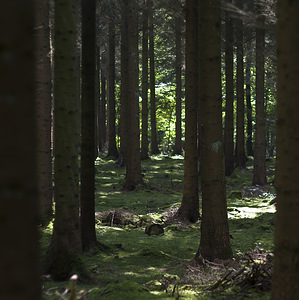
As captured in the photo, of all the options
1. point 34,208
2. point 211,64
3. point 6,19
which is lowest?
point 34,208

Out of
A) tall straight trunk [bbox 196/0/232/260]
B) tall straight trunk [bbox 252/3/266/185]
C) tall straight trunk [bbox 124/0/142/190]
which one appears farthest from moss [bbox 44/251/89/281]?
tall straight trunk [bbox 252/3/266/185]

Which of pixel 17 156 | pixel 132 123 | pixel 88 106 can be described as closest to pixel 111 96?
pixel 132 123

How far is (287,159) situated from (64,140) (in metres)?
3.51

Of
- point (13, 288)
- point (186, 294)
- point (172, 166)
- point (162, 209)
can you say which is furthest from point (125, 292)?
point (172, 166)

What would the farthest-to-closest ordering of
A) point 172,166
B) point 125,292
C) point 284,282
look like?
point 172,166 < point 125,292 < point 284,282

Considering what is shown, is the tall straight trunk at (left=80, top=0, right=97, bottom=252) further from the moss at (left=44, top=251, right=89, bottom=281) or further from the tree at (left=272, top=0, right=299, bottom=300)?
the tree at (left=272, top=0, right=299, bottom=300)

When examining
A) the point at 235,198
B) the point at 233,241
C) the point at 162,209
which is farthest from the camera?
the point at 235,198

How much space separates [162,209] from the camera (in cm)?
1227

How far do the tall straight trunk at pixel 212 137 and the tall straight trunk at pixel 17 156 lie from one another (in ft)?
17.9

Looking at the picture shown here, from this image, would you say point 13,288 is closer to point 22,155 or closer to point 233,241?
point 22,155

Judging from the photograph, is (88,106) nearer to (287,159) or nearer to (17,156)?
(287,159)

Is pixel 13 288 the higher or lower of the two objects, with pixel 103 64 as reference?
lower

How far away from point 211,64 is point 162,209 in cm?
661

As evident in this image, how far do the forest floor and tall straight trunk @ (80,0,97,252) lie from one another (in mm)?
1025
